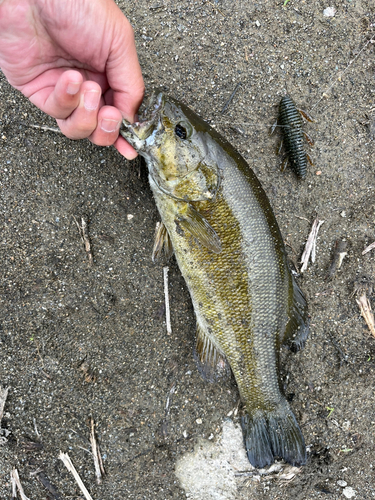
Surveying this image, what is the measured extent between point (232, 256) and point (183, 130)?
1035mm

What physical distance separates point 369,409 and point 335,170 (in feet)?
7.62

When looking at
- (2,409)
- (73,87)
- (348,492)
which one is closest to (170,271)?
(73,87)

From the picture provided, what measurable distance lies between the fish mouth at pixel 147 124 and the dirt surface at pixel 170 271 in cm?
53

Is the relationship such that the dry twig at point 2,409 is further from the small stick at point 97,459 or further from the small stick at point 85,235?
the small stick at point 85,235

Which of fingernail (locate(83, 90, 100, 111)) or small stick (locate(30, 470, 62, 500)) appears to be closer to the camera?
fingernail (locate(83, 90, 100, 111))

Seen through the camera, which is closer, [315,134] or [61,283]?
[61,283]

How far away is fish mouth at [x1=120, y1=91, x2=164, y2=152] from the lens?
2.56 meters

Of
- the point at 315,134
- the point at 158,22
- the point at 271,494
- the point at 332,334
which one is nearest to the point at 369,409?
the point at 332,334

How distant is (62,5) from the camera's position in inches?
87.3

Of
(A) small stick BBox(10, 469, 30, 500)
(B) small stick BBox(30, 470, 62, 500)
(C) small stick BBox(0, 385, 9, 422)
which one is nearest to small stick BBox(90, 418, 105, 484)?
(B) small stick BBox(30, 470, 62, 500)

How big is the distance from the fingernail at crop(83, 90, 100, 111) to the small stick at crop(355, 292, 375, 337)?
2.90 m

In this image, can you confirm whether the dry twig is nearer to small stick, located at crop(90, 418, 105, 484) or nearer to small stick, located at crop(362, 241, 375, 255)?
small stick, located at crop(90, 418, 105, 484)

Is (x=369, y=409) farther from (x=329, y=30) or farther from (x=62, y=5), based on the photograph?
(x=62, y=5)

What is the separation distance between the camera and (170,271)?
3.21m
